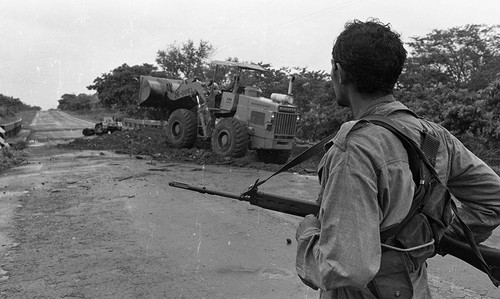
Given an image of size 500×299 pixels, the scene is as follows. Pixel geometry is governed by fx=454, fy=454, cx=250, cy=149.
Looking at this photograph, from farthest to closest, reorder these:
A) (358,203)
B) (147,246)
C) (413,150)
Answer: (147,246) < (413,150) < (358,203)

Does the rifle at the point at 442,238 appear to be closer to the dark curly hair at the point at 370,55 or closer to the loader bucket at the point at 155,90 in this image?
the dark curly hair at the point at 370,55

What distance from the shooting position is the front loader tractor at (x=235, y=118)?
1223cm

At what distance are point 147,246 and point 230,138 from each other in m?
7.53

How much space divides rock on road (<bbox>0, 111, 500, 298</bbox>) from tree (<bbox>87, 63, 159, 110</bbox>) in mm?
30177

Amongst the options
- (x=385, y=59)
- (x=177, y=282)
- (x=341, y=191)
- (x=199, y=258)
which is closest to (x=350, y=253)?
(x=341, y=191)

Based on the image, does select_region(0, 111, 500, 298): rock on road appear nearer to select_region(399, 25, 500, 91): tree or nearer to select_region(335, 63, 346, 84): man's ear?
select_region(335, 63, 346, 84): man's ear

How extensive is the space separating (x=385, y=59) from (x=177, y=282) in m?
3.06

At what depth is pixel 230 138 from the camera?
12344 mm

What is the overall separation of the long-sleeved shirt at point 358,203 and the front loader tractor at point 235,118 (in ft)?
34.6

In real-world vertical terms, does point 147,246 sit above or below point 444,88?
below

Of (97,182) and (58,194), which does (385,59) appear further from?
(97,182)

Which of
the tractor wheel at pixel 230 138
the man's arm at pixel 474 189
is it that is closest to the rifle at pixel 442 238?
the man's arm at pixel 474 189

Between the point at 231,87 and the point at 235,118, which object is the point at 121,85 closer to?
the point at 231,87

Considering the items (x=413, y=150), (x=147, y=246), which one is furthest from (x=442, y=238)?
(x=147, y=246)
